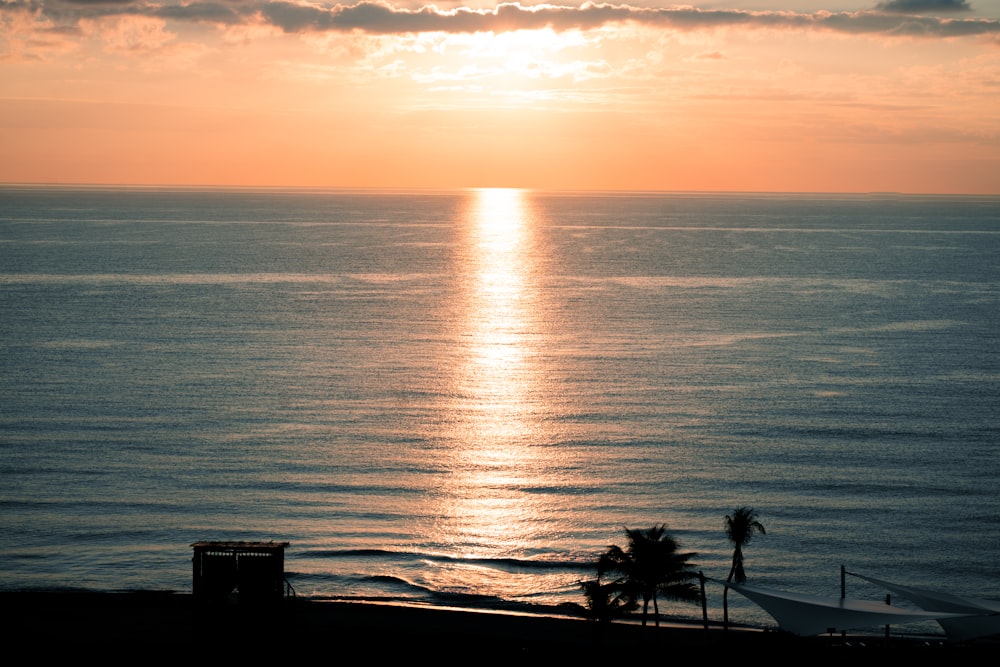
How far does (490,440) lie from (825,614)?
33.2 m

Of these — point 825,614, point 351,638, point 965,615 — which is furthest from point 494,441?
point 965,615

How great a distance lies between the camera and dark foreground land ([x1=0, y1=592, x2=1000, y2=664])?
111ft

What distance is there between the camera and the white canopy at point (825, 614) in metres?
34.3

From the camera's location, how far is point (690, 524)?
5238 centimetres

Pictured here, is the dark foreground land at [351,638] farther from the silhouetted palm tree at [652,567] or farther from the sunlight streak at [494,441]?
the sunlight streak at [494,441]

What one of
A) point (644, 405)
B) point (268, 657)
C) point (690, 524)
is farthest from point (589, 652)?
point (644, 405)

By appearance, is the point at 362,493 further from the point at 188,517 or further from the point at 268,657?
the point at 268,657

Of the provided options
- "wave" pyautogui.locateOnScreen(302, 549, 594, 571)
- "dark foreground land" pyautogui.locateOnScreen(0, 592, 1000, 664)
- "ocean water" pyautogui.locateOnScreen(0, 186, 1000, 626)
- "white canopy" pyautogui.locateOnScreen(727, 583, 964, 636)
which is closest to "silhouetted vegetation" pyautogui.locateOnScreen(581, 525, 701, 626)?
"dark foreground land" pyautogui.locateOnScreen(0, 592, 1000, 664)

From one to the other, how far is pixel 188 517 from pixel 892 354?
62268 mm

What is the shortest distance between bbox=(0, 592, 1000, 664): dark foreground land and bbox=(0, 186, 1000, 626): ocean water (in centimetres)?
375

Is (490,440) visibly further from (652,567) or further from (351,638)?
(652,567)


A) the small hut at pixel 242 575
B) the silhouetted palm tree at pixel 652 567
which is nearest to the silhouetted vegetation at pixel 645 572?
the silhouetted palm tree at pixel 652 567

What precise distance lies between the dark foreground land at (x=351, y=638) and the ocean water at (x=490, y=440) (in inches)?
148

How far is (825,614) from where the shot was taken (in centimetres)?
3481
